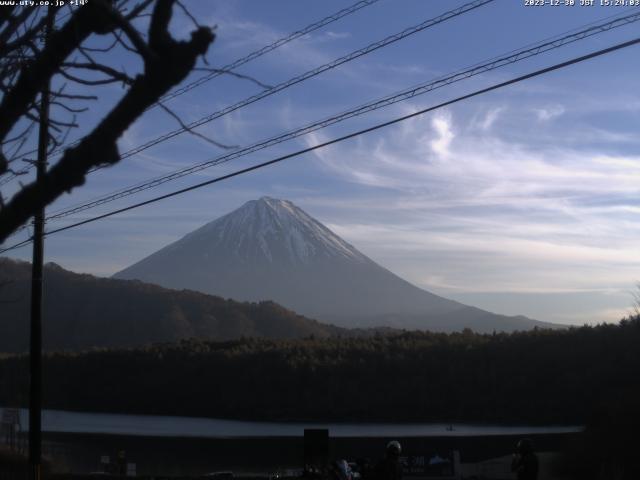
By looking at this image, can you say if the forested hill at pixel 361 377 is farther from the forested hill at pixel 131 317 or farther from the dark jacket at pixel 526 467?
the forested hill at pixel 131 317

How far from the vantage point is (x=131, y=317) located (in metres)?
110

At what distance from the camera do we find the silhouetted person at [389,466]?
451 inches

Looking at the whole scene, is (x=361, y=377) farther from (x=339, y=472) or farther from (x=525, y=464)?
(x=525, y=464)

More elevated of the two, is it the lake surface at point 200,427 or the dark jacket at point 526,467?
the dark jacket at point 526,467

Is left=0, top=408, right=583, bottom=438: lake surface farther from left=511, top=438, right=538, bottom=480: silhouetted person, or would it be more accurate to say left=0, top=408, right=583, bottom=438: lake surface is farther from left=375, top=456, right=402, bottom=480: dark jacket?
left=375, top=456, right=402, bottom=480: dark jacket

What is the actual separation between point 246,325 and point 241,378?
51076 mm

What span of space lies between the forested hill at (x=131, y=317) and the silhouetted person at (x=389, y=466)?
9096 cm

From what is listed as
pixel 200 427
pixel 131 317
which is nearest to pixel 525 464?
pixel 200 427

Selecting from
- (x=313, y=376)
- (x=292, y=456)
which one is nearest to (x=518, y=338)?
(x=313, y=376)

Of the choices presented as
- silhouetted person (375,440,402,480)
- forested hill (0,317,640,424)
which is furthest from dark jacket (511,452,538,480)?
forested hill (0,317,640,424)

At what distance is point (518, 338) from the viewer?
6288cm

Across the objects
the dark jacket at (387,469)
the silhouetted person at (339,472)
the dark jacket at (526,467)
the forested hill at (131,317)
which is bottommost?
the silhouetted person at (339,472)

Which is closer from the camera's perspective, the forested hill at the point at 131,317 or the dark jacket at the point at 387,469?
the dark jacket at the point at 387,469

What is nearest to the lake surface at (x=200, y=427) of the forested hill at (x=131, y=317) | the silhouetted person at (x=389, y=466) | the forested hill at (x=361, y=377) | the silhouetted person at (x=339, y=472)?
the forested hill at (x=361, y=377)
